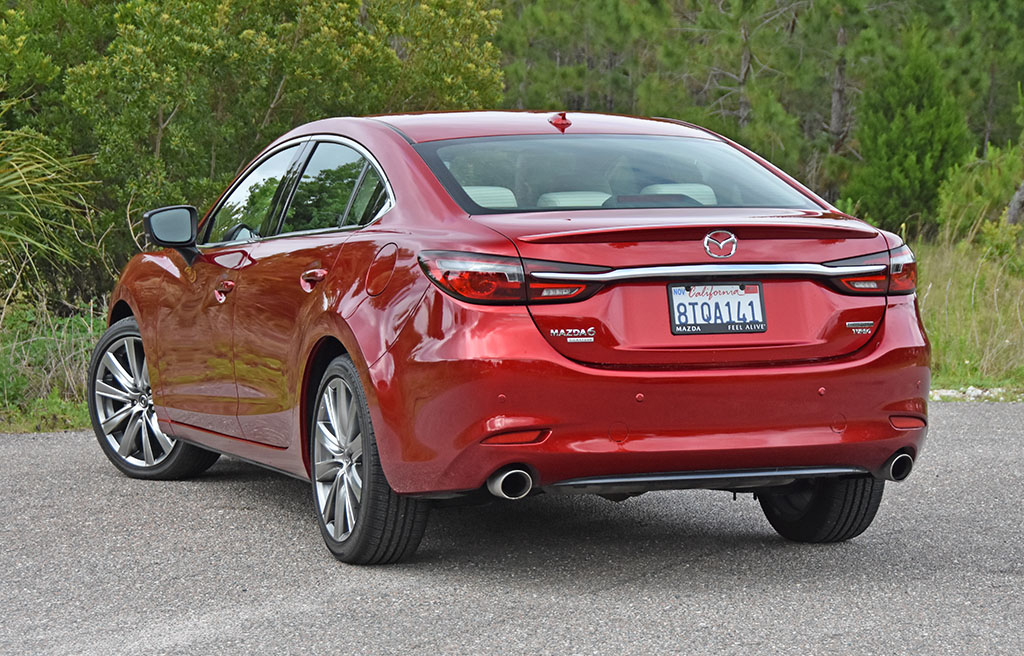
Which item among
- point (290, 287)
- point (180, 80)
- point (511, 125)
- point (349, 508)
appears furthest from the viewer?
point (180, 80)

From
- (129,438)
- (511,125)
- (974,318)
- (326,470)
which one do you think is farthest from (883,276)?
(974,318)

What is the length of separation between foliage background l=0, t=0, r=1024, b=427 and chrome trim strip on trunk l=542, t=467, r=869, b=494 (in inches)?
267

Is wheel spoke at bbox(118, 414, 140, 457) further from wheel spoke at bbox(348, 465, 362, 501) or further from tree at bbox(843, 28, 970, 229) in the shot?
tree at bbox(843, 28, 970, 229)

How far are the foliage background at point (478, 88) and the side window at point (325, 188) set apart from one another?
16.6 ft

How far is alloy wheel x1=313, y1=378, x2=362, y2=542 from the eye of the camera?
5.39m

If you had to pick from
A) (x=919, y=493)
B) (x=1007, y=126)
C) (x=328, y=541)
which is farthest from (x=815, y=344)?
(x=1007, y=126)

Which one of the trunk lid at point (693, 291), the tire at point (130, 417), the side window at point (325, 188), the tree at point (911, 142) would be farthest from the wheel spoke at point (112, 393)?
the tree at point (911, 142)

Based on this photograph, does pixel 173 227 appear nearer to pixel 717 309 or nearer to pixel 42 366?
pixel 717 309

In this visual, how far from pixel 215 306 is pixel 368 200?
1.23m

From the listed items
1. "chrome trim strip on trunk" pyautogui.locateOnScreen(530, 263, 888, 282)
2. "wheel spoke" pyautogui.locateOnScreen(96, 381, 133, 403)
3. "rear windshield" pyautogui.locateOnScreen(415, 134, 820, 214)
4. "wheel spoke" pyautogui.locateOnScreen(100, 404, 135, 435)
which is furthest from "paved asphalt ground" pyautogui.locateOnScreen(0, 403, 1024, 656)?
"rear windshield" pyautogui.locateOnScreen(415, 134, 820, 214)

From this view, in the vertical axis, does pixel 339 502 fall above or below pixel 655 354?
below

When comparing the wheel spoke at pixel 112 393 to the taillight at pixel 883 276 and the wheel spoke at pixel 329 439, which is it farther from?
the taillight at pixel 883 276

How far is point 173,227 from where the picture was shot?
6.82 metres

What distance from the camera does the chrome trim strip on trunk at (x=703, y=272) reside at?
15.5 feet
